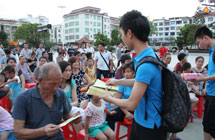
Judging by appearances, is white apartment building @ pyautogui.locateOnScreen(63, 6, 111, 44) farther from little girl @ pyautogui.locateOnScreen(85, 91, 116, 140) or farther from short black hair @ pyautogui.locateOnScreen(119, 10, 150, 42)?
short black hair @ pyautogui.locateOnScreen(119, 10, 150, 42)

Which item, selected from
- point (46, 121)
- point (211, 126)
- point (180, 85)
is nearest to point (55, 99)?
point (46, 121)

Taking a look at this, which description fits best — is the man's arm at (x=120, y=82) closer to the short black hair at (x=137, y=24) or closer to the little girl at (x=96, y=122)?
the short black hair at (x=137, y=24)

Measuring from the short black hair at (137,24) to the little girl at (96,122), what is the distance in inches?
60.7

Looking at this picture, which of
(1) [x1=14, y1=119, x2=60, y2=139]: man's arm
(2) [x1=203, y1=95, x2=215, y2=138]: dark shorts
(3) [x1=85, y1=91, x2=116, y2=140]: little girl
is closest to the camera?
(1) [x1=14, y1=119, x2=60, y2=139]: man's arm

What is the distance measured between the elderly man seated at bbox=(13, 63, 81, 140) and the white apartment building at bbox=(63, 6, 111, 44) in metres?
78.1

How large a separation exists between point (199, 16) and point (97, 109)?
39.9 meters

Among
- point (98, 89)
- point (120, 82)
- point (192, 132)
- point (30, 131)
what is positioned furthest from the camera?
point (192, 132)

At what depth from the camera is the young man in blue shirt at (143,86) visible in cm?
151

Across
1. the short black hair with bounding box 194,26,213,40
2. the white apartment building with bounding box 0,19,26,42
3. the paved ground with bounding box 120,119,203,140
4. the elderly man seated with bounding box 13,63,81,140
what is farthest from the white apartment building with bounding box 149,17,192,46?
the elderly man seated with bounding box 13,63,81,140

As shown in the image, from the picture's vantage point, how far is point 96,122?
2992mm

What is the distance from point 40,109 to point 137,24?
1116 mm

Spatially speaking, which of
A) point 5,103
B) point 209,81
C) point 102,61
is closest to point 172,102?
point 209,81

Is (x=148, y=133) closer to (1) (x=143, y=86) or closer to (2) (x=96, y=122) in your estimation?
(1) (x=143, y=86)

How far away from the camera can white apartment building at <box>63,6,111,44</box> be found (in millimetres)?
78519
